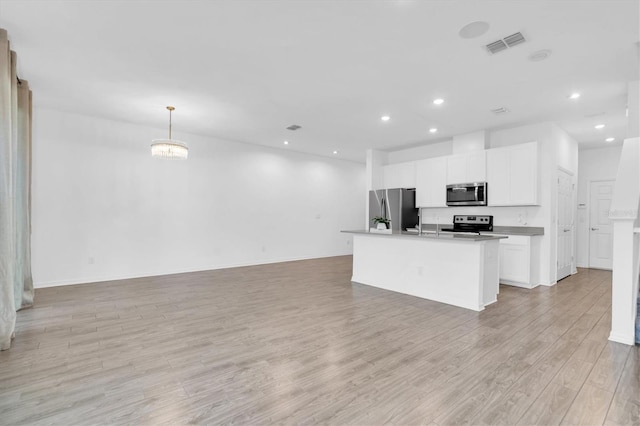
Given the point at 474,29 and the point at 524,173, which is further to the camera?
the point at 524,173

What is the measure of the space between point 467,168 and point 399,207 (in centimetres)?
166

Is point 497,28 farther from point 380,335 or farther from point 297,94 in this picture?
point 380,335

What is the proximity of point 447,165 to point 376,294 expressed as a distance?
3259mm

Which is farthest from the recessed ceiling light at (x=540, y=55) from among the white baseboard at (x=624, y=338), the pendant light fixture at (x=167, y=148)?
the pendant light fixture at (x=167, y=148)

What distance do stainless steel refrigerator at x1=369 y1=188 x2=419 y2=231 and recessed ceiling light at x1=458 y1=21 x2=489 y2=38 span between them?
4.43 m

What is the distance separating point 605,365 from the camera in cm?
246

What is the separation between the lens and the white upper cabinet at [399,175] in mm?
7017

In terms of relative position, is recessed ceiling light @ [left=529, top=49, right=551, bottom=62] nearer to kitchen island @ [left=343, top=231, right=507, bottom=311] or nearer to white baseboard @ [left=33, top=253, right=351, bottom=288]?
kitchen island @ [left=343, top=231, right=507, bottom=311]

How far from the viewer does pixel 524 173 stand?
523 cm

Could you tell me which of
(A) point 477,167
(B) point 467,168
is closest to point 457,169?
(B) point 467,168

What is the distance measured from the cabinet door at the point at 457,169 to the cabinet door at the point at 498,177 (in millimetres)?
447

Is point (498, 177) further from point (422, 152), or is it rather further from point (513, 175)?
point (422, 152)

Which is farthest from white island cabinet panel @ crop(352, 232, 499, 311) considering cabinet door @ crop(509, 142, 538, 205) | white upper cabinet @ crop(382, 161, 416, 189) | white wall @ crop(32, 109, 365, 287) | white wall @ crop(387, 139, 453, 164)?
white wall @ crop(32, 109, 365, 287)

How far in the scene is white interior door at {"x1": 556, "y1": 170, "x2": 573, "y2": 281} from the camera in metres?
5.58
